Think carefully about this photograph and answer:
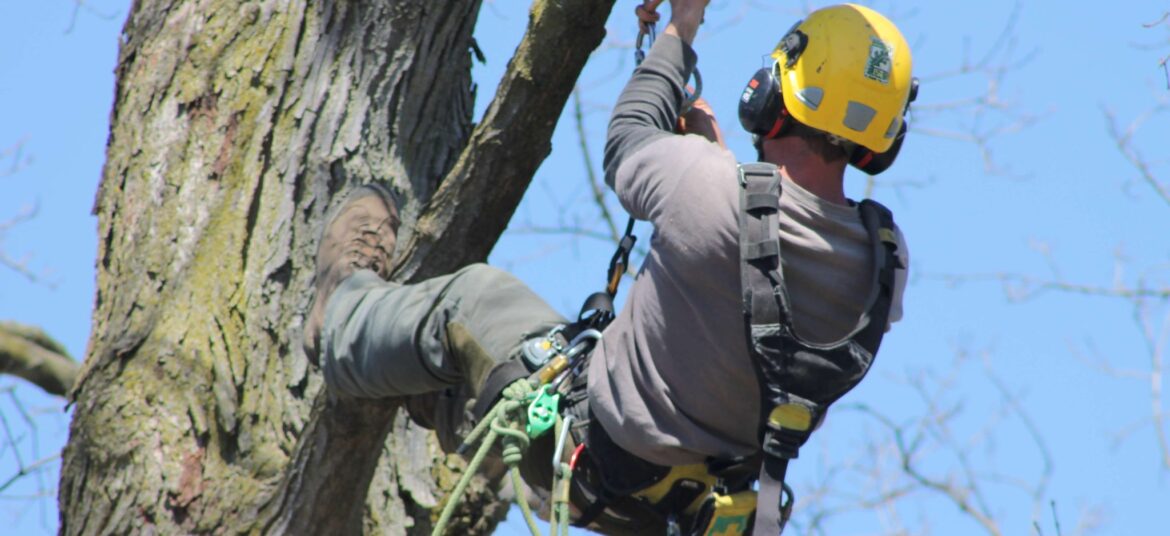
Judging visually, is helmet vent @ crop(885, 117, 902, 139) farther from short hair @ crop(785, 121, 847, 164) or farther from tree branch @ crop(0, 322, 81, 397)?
tree branch @ crop(0, 322, 81, 397)

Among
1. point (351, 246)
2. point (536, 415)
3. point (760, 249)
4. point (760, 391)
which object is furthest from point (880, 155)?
point (351, 246)

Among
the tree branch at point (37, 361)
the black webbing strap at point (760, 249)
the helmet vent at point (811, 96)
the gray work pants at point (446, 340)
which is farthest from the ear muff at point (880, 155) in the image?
the tree branch at point (37, 361)

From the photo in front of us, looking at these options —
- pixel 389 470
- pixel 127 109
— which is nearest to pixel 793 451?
pixel 389 470

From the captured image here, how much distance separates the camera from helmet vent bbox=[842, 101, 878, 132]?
324cm

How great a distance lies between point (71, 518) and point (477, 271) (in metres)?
1.35

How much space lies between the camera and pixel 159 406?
4.18 meters

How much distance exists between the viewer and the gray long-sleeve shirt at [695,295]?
10.2ft

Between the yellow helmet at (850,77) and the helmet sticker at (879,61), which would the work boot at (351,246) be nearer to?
the yellow helmet at (850,77)

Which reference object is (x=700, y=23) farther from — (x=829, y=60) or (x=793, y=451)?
(x=793, y=451)

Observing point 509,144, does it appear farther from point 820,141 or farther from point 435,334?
point 820,141

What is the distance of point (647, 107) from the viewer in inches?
134

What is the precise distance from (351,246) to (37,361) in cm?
159

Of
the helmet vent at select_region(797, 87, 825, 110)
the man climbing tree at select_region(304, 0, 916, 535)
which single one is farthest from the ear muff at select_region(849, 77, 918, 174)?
the helmet vent at select_region(797, 87, 825, 110)

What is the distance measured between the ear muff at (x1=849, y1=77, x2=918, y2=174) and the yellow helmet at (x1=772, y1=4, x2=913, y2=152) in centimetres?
3
